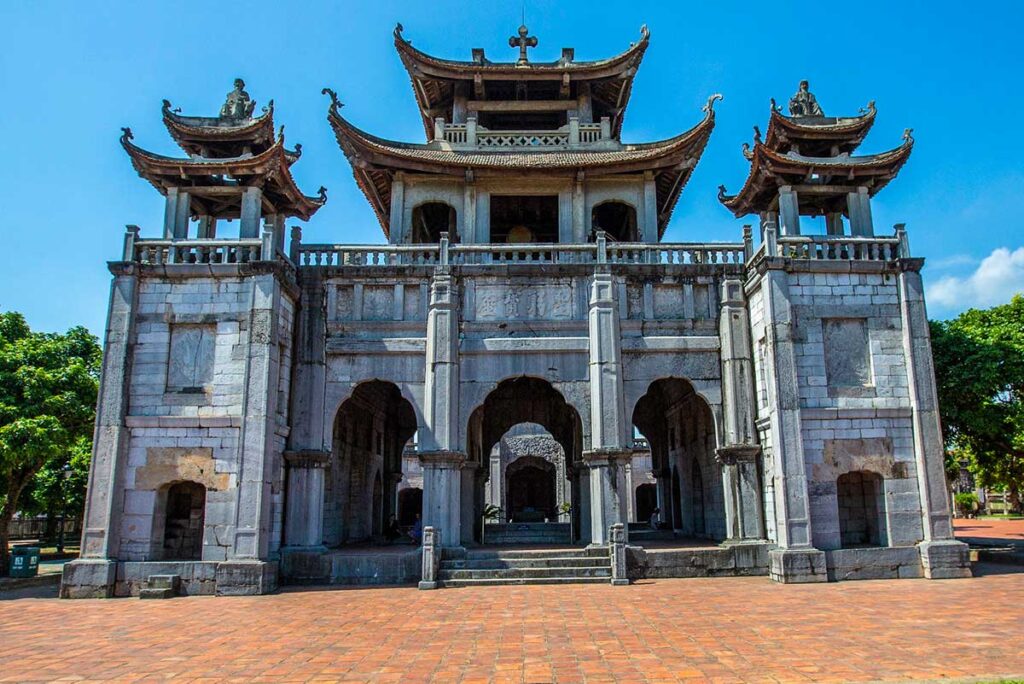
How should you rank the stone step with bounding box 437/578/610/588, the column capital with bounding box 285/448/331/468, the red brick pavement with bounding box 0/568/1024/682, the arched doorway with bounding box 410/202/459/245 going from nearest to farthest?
the red brick pavement with bounding box 0/568/1024/682, the stone step with bounding box 437/578/610/588, the column capital with bounding box 285/448/331/468, the arched doorway with bounding box 410/202/459/245

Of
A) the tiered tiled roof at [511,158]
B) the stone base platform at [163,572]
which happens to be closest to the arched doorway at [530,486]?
the tiered tiled roof at [511,158]

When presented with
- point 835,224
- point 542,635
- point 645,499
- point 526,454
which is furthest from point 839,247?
point 645,499

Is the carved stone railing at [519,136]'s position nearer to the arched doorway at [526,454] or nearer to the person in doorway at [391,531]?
the arched doorway at [526,454]

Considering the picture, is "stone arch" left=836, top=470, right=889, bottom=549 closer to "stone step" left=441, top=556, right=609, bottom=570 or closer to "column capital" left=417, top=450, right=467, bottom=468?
"stone step" left=441, top=556, right=609, bottom=570

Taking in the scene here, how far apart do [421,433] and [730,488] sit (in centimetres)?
772

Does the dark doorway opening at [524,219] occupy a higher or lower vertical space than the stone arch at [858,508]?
higher

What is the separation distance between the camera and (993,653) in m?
8.73

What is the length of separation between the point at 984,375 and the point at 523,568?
13.6 m

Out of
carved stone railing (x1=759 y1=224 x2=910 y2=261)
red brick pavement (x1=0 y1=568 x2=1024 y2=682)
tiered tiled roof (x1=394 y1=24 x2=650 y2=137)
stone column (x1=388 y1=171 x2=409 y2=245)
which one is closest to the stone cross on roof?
tiered tiled roof (x1=394 y1=24 x2=650 y2=137)

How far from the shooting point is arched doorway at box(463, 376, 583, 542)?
22.6 m

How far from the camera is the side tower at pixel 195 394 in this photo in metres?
15.7

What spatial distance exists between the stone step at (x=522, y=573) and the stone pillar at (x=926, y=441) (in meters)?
7.16

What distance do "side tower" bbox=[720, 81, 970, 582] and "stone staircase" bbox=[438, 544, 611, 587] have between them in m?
4.02

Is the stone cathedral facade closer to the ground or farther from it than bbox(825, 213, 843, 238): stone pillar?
closer to the ground
